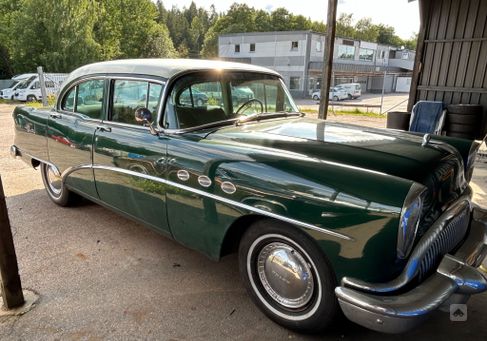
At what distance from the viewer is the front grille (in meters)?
2.03

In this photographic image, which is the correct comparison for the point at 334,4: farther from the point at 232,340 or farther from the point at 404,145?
the point at 232,340

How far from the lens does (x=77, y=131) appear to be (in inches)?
146

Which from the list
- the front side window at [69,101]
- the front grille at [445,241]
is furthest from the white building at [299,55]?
the front grille at [445,241]

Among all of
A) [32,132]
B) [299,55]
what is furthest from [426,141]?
[299,55]

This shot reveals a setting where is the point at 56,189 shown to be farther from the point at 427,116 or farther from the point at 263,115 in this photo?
the point at 427,116

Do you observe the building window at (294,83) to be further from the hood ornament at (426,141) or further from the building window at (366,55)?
the hood ornament at (426,141)

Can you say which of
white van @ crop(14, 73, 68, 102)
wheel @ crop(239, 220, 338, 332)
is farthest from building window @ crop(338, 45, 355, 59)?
wheel @ crop(239, 220, 338, 332)

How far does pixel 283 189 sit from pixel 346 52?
137 feet

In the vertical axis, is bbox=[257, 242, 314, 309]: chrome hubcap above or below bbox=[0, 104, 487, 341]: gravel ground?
above

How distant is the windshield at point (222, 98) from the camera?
295cm

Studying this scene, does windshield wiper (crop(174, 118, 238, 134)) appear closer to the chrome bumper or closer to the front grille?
the chrome bumper

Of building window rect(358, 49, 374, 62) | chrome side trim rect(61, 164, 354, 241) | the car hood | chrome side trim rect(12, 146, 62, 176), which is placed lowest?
chrome side trim rect(12, 146, 62, 176)

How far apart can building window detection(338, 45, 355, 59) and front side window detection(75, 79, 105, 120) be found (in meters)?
38.9

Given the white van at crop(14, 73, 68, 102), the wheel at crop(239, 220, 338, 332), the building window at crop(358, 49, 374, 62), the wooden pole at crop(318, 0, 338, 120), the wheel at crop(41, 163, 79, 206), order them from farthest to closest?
1. the building window at crop(358, 49, 374, 62)
2. the white van at crop(14, 73, 68, 102)
3. the wooden pole at crop(318, 0, 338, 120)
4. the wheel at crop(41, 163, 79, 206)
5. the wheel at crop(239, 220, 338, 332)
